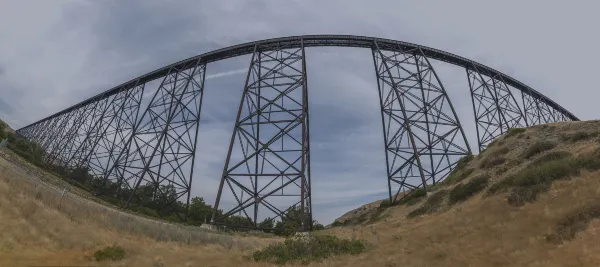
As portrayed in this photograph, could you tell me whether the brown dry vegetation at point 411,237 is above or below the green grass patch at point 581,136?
below

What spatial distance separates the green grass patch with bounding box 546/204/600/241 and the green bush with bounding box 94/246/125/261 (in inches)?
382

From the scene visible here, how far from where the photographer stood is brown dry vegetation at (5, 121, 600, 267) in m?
7.30

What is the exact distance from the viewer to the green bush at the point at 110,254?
7688 millimetres

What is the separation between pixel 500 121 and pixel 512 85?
6.18 metres

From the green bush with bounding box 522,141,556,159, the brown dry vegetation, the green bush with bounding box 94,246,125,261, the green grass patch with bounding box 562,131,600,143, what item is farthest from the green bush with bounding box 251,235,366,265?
the green grass patch with bounding box 562,131,600,143

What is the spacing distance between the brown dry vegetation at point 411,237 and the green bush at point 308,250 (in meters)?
0.42

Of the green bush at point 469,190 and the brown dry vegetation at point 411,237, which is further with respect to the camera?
the green bush at point 469,190

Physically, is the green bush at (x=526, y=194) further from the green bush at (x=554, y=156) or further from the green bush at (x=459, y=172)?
the green bush at (x=459, y=172)

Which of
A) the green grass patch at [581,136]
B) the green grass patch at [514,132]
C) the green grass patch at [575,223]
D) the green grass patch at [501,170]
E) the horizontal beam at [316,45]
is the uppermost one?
the horizontal beam at [316,45]

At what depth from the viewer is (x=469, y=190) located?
52.4ft

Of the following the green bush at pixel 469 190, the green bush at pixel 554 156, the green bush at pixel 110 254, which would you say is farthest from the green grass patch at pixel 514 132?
the green bush at pixel 110 254

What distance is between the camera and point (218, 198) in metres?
18.5

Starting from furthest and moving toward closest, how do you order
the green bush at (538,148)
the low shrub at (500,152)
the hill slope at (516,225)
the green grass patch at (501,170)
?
1. the low shrub at (500,152)
2. the green bush at (538,148)
3. the green grass patch at (501,170)
4. the hill slope at (516,225)

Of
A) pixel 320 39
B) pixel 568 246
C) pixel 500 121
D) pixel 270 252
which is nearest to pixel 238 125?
pixel 320 39
